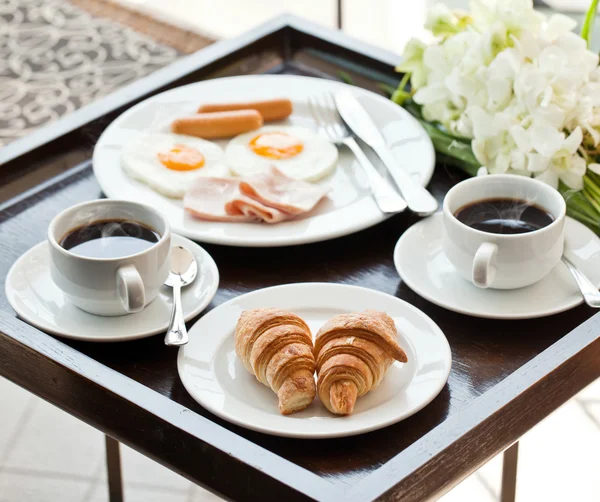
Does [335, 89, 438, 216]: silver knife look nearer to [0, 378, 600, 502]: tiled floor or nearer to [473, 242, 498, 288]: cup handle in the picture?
[473, 242, 498, 288]: cup handle

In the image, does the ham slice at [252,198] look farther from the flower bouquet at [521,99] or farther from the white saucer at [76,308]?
the flower bouquet at [521,99]

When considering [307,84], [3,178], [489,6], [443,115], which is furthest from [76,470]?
[489,6]

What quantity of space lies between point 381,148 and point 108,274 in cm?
50

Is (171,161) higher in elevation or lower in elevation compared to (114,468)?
higher

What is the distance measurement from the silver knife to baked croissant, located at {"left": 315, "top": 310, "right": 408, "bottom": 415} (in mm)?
292

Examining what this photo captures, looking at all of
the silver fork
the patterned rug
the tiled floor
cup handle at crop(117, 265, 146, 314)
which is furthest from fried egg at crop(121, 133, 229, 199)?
the patterned rug

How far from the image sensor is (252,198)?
117 centimetres

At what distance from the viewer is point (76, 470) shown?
1.77 metres

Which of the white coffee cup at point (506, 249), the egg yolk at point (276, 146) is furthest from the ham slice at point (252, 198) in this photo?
the white coffee cup at point (506, 249)

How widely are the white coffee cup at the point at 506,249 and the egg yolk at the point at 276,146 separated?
13.5 inches

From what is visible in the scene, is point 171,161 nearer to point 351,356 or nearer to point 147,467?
point 351,356

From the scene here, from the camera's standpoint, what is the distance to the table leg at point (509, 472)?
3.79 feet

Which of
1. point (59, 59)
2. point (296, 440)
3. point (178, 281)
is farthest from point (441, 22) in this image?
point (59, 59)

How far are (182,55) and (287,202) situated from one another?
1.54 m
